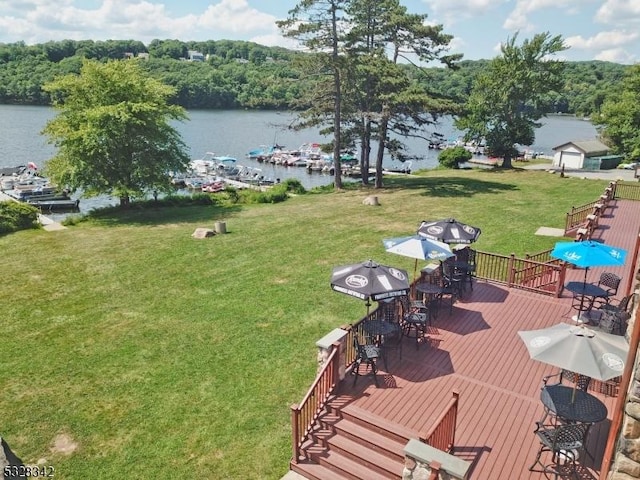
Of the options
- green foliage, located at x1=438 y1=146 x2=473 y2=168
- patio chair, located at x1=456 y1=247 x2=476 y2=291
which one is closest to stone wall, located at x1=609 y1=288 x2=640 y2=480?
patio chair, located at x1=456 y1=247 x2=476 y2=291

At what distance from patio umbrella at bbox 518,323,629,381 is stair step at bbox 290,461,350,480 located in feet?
12.2

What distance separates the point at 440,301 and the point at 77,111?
23891 millimetres

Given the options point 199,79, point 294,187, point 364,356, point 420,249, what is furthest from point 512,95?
point 199,79

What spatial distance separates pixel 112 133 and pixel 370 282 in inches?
854

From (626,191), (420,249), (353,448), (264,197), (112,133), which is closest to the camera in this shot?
(353,448)

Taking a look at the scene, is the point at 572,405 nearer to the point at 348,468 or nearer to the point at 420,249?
the point at 348,468

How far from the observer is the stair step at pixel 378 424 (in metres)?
7.75

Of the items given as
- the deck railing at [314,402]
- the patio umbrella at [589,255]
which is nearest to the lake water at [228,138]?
the patio umbrella at [589,255]

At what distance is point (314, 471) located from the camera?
25.5 feet

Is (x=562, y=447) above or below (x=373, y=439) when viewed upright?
above

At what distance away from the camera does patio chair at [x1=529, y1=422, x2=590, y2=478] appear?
6.97 metres

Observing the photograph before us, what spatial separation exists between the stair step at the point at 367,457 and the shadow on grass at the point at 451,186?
2364cm

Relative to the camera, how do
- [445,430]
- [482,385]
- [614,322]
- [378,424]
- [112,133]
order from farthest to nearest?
[112,133]
[614,322]
[482,385]
[378,424]
[445,430]

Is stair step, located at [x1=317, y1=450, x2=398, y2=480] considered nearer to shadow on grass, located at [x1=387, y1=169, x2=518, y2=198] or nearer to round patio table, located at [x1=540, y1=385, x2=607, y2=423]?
round patio table, located at [x1=540, y1=385, x2=607, y2=423]
